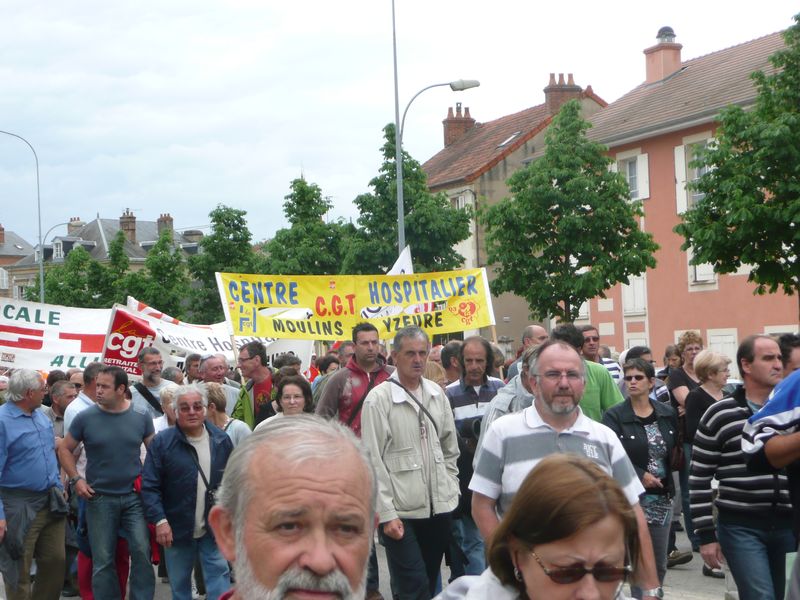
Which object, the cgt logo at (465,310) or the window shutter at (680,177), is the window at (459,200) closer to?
the window shutter at (680,177)

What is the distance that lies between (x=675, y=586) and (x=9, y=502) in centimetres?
516

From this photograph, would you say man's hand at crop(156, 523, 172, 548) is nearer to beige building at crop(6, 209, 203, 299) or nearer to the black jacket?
the black jacket

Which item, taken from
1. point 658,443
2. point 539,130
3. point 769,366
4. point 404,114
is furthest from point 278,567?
point 539,130

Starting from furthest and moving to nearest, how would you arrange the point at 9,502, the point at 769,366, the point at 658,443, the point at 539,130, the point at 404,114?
1. the point at 539,130
2. the point at 404,114
3. the point at 9,502
4. the point at 658,443
5. the point at 769,366

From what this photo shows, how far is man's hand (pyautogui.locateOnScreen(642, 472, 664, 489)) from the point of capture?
8148mm

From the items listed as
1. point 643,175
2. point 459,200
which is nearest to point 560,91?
point 459,200

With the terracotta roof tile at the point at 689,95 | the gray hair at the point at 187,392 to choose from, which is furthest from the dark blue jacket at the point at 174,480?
the terracotta roof tile at the point at 689,95

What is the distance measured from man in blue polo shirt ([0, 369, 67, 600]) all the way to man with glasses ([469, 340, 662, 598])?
4661 mm

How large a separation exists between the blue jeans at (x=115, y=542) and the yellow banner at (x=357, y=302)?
7.63 m

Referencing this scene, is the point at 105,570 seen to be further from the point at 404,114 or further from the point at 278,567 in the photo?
the point at 404,114

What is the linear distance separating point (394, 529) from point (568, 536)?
13.8ft

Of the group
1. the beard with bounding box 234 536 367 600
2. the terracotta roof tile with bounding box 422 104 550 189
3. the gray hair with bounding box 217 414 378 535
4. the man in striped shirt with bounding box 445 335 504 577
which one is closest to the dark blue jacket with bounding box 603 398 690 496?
the man in striped shirt with bounding box 445 335 504 577

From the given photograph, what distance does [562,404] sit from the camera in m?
5.45

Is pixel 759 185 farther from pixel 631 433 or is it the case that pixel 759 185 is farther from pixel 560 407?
pixel 560 407
